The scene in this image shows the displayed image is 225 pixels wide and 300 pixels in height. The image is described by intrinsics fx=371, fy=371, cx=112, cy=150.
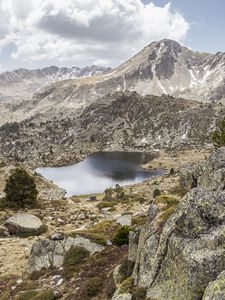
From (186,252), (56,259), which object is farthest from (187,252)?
(56,259)

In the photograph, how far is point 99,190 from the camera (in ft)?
399

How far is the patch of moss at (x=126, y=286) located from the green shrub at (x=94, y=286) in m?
2.94

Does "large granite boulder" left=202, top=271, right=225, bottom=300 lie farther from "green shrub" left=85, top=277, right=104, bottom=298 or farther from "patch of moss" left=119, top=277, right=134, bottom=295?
"green shrub" left=85, top=277, right=104, bottom=298

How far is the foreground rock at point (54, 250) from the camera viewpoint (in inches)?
1256

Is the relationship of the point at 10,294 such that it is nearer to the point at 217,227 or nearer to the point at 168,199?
the point at 168,199

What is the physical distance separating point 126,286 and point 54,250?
12904mm

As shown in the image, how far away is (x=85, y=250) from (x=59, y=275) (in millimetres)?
3514

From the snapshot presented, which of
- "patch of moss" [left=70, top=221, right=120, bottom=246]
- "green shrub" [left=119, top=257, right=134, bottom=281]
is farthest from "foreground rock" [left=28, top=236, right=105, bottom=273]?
"green shrub" [left=119, top=257, right=134, bottom=281]

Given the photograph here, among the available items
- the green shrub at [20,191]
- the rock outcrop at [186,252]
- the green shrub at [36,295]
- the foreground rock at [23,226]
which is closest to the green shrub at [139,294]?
the rock outcrop at [186,252]

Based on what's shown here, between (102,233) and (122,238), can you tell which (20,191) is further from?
(122,238)

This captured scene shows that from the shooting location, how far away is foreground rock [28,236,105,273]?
3189 cm

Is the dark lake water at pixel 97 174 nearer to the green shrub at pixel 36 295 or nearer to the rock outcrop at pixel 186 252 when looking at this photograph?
the green shrub at pixel 36 295

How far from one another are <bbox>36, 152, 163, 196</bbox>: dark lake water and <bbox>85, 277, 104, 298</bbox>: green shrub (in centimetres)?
9038

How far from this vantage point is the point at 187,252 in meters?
17.6
